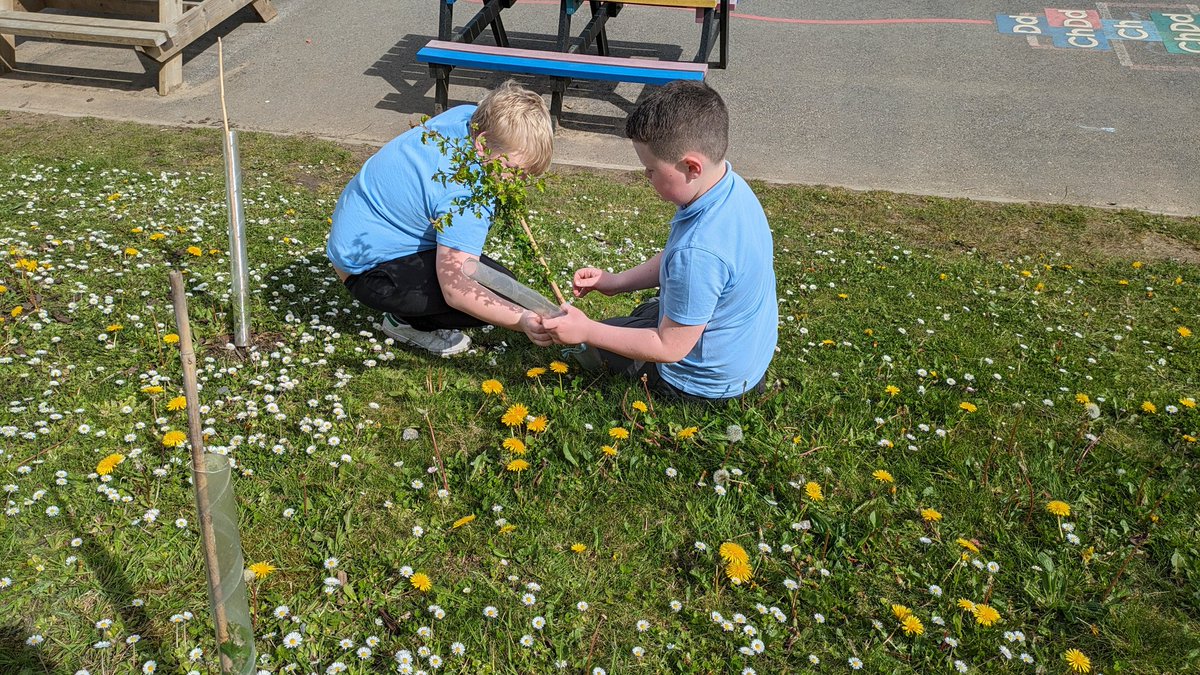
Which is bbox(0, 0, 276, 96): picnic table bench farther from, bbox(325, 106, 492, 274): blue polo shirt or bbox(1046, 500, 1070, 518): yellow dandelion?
bbox(1046, 500, 1070, 518): yellow dandelion

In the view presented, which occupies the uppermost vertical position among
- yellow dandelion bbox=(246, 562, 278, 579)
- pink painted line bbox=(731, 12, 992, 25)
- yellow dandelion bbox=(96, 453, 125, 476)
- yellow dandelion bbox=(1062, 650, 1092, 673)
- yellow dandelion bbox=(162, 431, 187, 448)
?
pink painted line bbox=(731, 12, 992, 25)

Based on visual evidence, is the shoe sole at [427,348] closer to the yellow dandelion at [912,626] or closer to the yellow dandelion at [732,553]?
the yellow dandelion at [732,553]

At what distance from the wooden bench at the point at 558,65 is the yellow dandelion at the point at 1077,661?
21.5 ft

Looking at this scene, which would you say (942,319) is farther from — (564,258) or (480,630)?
(480,630)

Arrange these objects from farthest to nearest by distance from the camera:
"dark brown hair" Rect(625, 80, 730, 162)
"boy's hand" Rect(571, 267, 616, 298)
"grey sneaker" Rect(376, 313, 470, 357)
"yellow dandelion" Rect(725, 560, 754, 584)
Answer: "grey sneaker" Rect(376, 313, 470, 357), "boy's hand" Rect(571, 267, 616, 298), "dark brown hair" Rect(625, 80, 730, 162), "yellow dandelion" Rect(725, 560, 754, 584)

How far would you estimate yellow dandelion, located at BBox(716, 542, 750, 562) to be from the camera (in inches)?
111

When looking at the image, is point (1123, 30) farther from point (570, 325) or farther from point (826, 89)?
point (570, 325)

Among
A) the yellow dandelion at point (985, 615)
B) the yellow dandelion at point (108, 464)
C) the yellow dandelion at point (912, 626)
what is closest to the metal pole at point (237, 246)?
the yellow dandelion at point (108, 464)

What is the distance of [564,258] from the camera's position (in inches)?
211

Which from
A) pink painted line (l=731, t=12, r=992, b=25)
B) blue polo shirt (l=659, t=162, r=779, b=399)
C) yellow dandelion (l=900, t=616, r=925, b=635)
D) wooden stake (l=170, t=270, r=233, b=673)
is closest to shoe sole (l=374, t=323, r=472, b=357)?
blue polo shirt (l=659, t=162, r=779, b=399)

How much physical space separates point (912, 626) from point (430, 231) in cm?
250

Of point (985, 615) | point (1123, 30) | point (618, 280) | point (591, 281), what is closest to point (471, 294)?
point (591, 281)

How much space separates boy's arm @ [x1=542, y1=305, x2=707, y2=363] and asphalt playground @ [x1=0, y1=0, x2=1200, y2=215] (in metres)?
4.92

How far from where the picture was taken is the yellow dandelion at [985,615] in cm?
263
